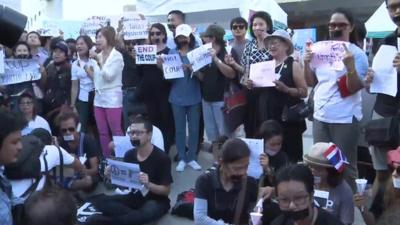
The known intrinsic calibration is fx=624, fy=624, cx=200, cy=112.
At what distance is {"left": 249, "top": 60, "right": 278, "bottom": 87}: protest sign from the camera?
5.36 m

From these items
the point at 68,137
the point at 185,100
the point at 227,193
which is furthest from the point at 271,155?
the point at 68,137

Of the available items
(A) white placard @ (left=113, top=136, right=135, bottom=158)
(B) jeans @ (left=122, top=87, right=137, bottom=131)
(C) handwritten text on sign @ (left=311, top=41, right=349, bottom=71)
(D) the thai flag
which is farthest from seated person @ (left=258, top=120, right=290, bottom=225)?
(B) jeans @ (left=122, top=87, right=137, bottom=131)

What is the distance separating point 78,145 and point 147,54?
49.5 inches

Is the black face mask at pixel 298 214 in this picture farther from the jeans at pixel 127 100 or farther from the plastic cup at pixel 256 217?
the jeans at pixel 127 100

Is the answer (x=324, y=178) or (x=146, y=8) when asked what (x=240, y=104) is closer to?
(x=324, y=178)

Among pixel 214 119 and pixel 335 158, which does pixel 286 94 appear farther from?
pixel 335 158

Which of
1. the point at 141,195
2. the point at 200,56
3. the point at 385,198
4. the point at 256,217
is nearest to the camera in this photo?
the point at 256,217

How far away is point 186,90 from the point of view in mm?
6609

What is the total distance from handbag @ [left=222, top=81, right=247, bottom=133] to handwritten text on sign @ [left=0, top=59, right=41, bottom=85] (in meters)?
2.63

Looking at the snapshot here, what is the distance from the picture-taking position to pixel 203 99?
6.61 m

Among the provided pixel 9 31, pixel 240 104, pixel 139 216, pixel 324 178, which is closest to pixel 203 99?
pixel 240 104

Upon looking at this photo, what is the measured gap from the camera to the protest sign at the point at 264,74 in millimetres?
5363

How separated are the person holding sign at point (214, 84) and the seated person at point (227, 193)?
6.47 ft

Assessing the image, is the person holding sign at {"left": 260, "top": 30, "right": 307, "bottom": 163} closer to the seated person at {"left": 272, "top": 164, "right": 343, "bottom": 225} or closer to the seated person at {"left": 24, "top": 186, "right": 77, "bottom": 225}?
the seated person at {"left": 272, "top": 164, "right": 343, "bottom": 225}
